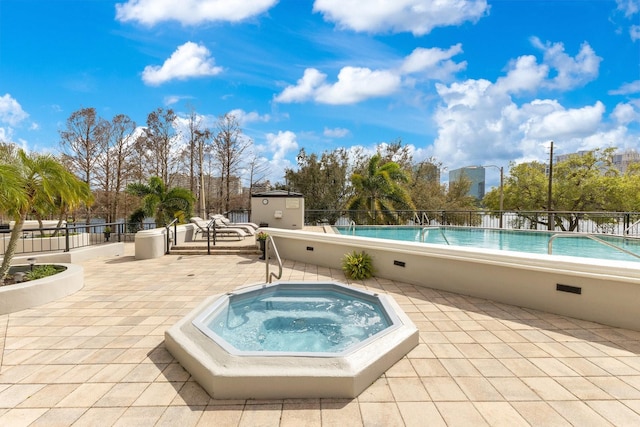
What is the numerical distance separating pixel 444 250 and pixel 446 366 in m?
2.70

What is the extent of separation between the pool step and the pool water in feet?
14.4

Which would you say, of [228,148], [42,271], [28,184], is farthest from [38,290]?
[228,148]

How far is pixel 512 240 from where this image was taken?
9953 millimetres

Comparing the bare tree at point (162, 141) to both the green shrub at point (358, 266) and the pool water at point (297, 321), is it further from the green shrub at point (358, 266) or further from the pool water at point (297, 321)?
the pool water at point (297, 321)

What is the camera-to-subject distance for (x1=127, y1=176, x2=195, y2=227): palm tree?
518 inches

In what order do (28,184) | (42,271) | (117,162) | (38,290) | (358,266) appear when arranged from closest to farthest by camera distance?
(38,290), (28,184), (42,271), (358,266), (117,162)

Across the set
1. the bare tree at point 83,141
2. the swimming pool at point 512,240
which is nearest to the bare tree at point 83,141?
the bare tree at point 83,141

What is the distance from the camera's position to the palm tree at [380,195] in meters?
15.9

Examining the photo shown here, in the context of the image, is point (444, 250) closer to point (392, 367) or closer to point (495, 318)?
point (495, 318)

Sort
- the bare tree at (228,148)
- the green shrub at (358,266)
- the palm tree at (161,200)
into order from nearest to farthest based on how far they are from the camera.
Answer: the green shrub at (358,266)
the palm tree at (161,200)
the bare tree at (228,148)

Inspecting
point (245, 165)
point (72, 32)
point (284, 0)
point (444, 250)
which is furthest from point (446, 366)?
point (245, 165)

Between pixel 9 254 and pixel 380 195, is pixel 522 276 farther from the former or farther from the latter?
pixel 380 195

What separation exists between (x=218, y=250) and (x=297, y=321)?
569cm

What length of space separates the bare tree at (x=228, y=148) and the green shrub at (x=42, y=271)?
18836mm
